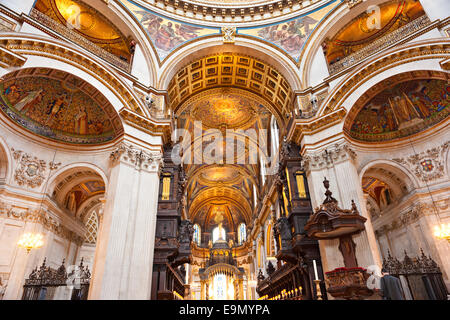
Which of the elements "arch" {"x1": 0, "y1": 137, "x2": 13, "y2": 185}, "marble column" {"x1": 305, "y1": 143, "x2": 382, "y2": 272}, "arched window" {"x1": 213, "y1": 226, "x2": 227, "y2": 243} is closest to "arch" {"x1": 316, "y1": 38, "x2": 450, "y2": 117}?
"marble column" {"x1": 305, "y1": 143, "x2": 382, "y2": 272}

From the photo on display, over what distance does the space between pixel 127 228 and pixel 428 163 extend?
498 inches

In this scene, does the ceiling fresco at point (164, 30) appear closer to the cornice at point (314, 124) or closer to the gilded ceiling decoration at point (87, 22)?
the gilded ceiling decoration at point (87, 22)

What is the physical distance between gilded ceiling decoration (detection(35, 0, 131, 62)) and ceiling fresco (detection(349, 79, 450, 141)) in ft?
40.5

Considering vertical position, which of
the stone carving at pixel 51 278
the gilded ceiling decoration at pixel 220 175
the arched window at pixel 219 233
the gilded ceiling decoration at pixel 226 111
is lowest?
the stone carving at pixel 51 278

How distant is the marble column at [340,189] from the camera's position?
913 centimetres

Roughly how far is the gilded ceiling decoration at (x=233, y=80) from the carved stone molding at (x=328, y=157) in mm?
4659

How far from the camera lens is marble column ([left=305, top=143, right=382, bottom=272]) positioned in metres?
9.13

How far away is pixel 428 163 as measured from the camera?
11.5m

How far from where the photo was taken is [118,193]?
33.4 ft

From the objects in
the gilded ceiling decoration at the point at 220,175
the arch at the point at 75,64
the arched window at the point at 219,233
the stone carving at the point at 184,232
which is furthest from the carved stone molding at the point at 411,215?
the arched window at the point at 219,233

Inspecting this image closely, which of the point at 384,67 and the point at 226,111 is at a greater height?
the point at 226,111

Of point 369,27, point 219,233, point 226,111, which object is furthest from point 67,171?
point 219,233

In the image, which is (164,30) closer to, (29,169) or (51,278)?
(29,169)

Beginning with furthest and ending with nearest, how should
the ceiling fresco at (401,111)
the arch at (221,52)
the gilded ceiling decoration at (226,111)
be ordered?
the gilded ceiling decoration at (226,111) < the arch at (221,52) < the ceiling fresco at (401,111)
